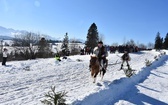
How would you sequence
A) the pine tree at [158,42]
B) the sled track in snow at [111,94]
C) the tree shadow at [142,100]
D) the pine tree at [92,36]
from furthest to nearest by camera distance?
the pine tree at [158,42], the pine tree at [92,36], the tree shadow at [142,100], the sled track in snow at [111,94]

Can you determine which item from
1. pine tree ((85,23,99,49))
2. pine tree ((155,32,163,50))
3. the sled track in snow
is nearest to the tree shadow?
the sled track in snow

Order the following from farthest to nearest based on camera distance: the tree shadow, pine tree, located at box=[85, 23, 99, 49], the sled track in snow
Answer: pine tree, located at box=[85, 23, 99, 49]
the tree shadow
the sled track in snow

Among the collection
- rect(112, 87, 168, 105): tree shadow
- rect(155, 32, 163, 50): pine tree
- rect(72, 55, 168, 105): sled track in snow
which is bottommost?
rect(112, 87, 168, 105): tree shadow

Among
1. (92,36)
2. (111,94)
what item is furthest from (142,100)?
(92,36)

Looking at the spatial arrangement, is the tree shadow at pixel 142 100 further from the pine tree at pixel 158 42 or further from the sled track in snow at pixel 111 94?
the pine tree at pixel 158 42

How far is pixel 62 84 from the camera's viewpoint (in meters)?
13.8

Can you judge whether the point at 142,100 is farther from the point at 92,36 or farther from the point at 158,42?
the point at 158,42

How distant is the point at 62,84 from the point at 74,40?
116535 millimetres

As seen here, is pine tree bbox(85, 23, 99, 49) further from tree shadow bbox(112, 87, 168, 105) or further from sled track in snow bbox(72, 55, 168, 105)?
tree shadow bbox(112, 87, 168, 105)

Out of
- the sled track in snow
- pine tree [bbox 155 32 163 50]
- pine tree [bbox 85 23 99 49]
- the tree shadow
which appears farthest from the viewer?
pine tree [bbox 155 32 163 50]

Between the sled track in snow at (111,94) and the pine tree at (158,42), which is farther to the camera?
the pine tree at (158,42)

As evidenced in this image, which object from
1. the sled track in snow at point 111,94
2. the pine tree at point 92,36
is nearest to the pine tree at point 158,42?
the pine tree at point 92,36

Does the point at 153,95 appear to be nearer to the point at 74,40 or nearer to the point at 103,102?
the point at 103,102

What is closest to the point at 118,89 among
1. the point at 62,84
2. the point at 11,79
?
the point at 62,84
